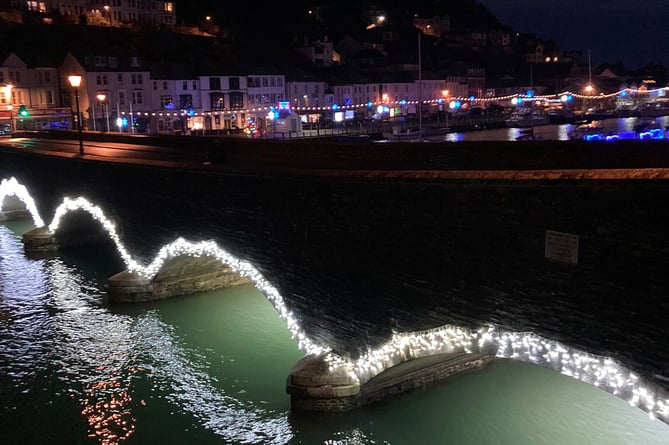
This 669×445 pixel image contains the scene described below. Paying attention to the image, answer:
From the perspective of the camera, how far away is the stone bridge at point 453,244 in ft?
27.1

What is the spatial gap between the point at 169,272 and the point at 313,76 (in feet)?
205

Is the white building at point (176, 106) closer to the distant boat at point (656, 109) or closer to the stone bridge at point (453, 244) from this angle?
the distant boat at point (656, 109)

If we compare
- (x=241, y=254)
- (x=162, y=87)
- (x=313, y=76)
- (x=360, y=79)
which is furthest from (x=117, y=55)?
(x=241, y=254)

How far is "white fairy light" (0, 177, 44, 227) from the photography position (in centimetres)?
2768

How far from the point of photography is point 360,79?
282 ft

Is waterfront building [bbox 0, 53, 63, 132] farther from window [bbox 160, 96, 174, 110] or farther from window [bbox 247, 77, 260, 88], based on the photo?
window [bbox 247, 77, 260, 88]

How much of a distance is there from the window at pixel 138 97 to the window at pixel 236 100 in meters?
10.1

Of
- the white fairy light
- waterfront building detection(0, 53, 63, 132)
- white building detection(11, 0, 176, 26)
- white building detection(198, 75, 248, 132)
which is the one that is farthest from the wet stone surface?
white building detection(11, 0, 176, 26)

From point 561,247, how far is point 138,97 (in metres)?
61.5

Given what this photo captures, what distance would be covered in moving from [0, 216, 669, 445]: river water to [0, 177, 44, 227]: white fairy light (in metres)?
8.86

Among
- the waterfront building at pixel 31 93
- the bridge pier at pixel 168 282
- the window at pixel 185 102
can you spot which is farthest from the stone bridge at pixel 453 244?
the window at pixel 185 102

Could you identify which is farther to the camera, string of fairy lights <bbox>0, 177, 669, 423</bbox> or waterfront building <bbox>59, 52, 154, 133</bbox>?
waterfront building <bbox>59, 52, 154, 133</bbox>

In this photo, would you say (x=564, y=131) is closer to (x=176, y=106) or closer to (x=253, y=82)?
(x=253, y=82)

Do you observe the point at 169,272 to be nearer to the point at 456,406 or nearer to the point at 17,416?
the point at 17,416
